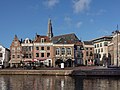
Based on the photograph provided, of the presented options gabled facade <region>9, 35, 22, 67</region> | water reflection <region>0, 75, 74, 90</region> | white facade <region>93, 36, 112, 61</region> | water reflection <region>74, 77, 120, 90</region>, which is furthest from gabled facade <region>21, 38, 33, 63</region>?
water reflection <region>74, 77, 120, 90</region>

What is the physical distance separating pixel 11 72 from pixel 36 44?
30.0 meters

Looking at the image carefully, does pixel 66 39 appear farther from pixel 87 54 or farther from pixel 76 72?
pixel 76 72

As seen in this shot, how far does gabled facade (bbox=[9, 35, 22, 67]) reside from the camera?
10469 cm

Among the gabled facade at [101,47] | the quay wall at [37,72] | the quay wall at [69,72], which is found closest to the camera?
the quay wall at [69,72]

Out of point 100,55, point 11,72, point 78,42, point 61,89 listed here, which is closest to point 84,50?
point 78,42

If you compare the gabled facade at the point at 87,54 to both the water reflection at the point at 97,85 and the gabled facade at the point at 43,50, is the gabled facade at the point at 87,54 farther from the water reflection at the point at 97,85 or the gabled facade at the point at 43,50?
the water reflection at the point at 97,85

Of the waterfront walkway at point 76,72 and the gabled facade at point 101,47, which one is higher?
the gabled facade at point 101,47

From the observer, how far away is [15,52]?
105 meters

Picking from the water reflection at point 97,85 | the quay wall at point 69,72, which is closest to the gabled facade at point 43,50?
the quay wall at point 69,72

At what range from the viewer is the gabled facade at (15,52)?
10469 cm

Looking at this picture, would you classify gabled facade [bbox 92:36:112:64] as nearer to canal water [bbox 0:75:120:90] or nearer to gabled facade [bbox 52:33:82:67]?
gabled facade [bbox 52:33:82:67]

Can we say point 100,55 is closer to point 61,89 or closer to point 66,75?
point 66,75

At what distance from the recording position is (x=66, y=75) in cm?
6881

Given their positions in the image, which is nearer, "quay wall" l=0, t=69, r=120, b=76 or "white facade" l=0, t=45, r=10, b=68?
"quay wall" l=0, t=69, r=120, b=76
